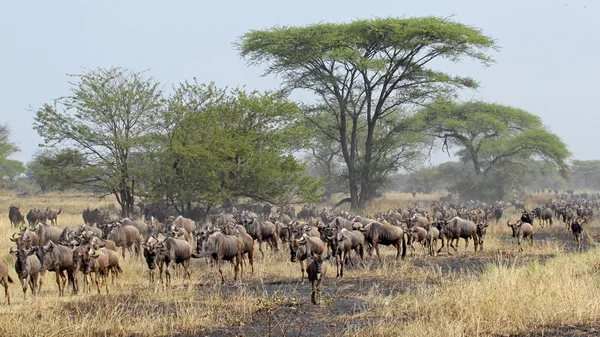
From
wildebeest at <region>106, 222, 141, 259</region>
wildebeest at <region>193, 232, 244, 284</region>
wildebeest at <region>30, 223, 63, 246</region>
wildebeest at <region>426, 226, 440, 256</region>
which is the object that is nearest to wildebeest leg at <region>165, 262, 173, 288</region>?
wildebeest at <region>193, 232, 244, 284</region>

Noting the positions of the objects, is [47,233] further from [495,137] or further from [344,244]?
[495,137]

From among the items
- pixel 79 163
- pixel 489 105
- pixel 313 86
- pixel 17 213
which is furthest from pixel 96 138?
pixel 489 105

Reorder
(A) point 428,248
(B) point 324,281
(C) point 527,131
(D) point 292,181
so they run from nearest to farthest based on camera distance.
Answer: (B) point 324,281 → (A) point 428,248 → (D) point 292,181 → (C) point 527,131

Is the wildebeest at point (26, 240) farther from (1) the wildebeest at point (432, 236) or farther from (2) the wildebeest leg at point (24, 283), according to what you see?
(1) the wildebeest at point (432, 236)

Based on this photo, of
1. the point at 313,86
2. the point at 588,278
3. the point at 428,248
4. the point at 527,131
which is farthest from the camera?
the point at 527,131

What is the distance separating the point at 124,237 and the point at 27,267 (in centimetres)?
559

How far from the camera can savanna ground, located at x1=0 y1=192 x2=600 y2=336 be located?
9.48m

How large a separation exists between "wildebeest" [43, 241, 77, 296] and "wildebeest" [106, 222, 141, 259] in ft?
14.6

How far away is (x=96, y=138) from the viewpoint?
88.0ft

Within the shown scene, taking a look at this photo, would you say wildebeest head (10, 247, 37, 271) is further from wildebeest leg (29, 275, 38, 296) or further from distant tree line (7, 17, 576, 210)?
distant tree line (7, 17, 576, 210)

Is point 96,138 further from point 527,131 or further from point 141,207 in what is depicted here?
point 527,131

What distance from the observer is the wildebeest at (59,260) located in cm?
1274

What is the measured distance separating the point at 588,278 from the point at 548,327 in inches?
122

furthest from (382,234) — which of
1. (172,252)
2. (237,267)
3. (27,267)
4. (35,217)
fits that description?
(35,217)
